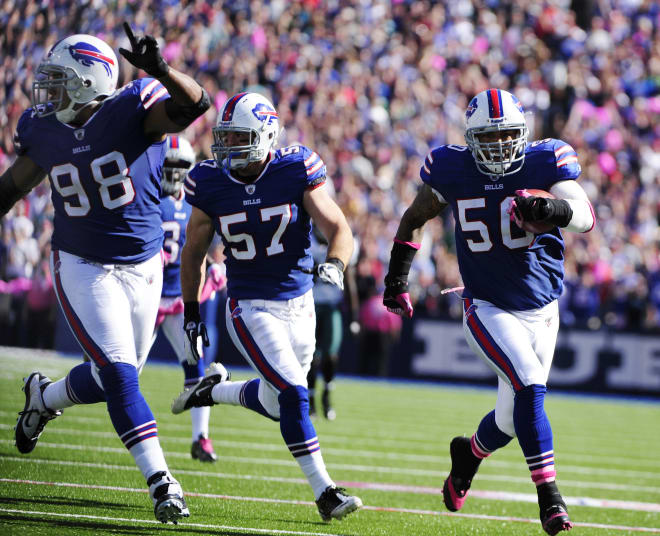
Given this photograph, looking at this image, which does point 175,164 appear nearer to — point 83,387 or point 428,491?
point 83,387

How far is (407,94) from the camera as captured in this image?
54.2ft

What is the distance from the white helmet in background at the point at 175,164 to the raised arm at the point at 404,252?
6.12 feet

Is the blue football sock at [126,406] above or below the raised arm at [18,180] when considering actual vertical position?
below

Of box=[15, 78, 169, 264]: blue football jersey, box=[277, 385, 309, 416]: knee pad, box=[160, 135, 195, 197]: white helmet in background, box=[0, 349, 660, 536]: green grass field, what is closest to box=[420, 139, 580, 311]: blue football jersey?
box=[277, 385, 309, 416]: knee pad

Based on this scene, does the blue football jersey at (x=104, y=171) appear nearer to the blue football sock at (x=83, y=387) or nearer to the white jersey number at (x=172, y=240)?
the blue football sock at (x=83, y=387)

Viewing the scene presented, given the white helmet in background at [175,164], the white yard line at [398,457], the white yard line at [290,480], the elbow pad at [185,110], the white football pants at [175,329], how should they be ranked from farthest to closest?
the white yard line at [398,457] < the white football pants at [175,329] < the white helmet in background at [175,164] < the white yard line at [290,480] < the elbow pad at [185,110]

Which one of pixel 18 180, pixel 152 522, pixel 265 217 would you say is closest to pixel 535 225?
pixel 265 217

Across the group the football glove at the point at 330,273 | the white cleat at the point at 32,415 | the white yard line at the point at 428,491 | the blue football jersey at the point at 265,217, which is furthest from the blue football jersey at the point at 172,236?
the football glove at the point at 330,273

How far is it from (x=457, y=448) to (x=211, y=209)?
1.56 m

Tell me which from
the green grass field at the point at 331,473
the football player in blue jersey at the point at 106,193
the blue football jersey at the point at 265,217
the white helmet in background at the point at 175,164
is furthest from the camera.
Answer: the white helmet in background at the point at 175,164

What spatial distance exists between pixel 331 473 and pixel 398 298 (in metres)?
1.52

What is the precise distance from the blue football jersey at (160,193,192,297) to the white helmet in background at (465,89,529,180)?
2.42 metres

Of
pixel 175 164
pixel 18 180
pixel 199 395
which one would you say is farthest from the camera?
pixel 175 164

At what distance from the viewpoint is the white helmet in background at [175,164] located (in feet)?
20.7
